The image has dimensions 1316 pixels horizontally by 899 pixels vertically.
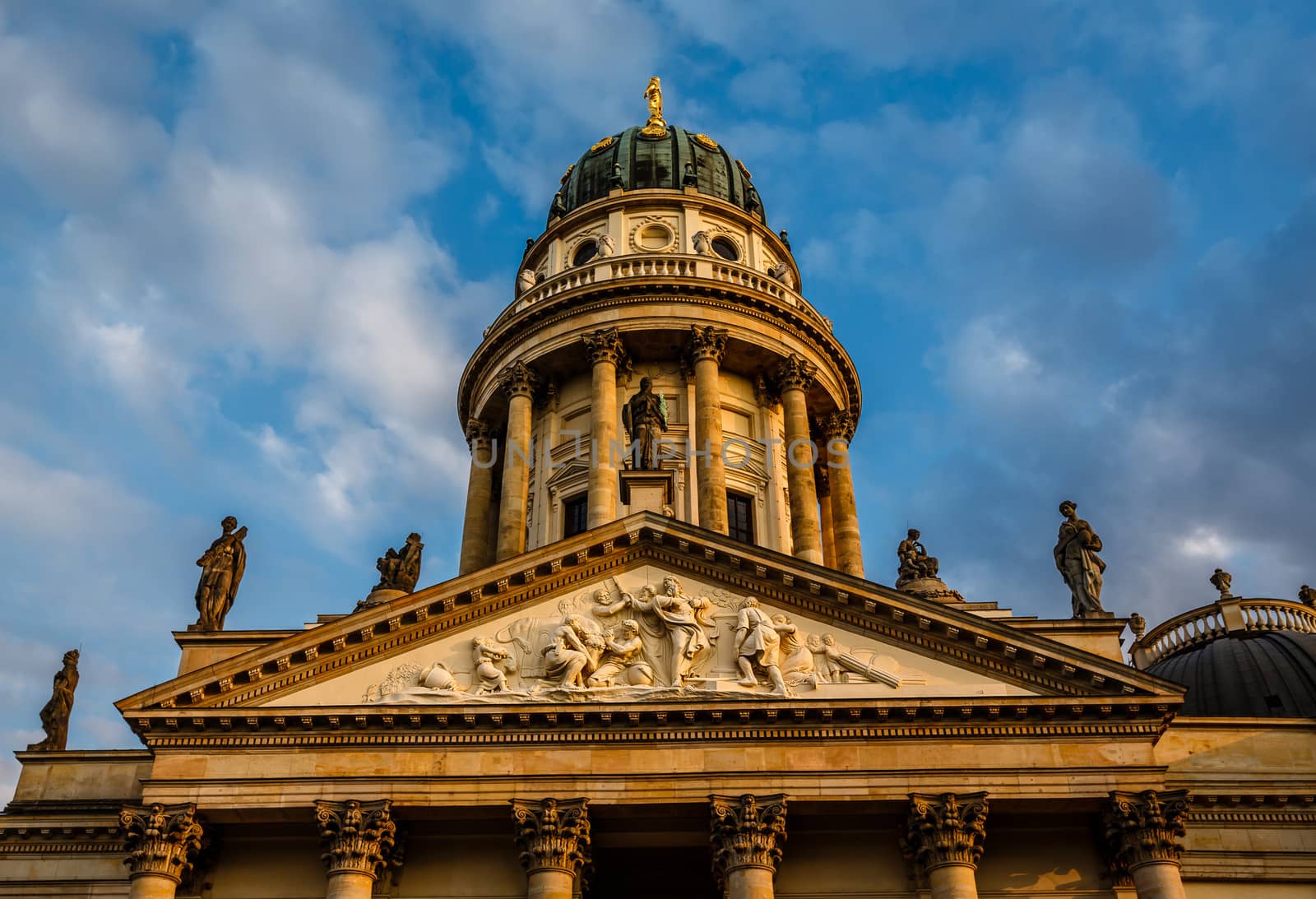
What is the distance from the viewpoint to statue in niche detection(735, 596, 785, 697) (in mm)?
25625

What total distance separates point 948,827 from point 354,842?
1096 centimetres

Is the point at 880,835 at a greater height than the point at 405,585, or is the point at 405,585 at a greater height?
the point at 405,585

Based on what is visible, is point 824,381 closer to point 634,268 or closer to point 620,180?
point 634,268

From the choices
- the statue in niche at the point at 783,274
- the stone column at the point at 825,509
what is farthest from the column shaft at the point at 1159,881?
the statue in niche at the point at 783,274

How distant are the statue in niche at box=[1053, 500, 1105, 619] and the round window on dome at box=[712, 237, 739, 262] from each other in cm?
2053

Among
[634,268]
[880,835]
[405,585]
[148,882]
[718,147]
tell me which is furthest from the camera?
[718,147]

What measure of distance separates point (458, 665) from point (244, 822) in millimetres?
5086

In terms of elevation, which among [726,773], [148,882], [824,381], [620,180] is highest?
[620,180]

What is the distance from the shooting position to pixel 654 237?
154 ft

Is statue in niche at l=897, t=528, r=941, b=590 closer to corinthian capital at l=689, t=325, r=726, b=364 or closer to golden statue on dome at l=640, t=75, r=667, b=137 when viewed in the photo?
corinthian capital at l=689, t=325, r=726, b=364

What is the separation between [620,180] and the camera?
48406 millimetres

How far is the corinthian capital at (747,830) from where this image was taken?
23891mm

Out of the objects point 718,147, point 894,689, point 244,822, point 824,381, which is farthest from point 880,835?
point 718,147

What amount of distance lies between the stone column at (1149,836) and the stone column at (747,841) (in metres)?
6.22
